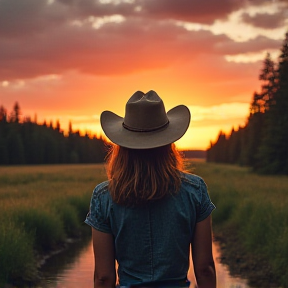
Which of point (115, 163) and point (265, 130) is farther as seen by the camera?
point (265, 130)

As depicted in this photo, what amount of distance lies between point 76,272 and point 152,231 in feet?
28.1

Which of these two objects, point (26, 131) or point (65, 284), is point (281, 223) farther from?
point (26, 131)

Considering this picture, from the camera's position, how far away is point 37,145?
82.1 m

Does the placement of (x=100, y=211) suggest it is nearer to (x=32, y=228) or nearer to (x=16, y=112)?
(x=32, y=228)

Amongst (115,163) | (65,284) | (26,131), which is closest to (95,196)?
(115,163)

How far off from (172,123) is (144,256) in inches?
26.5

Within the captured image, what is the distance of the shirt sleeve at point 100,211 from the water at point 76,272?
20.2 ft

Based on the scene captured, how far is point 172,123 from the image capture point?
9.32ft

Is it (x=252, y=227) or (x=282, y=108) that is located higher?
(x=282, y=108)

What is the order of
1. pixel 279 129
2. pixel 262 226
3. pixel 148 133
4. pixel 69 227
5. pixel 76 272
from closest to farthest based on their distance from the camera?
pixel 148 133 → pixel 76 272 → pixel 262 226 → pixel 69 227 → pixel 279 129

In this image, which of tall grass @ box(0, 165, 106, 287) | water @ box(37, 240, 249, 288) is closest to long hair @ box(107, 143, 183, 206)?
tall grass @ box(0, 165, 106, 287)

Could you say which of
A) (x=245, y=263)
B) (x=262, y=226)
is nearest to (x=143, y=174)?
(x=245, y=263)

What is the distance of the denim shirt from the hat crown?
1.07ft

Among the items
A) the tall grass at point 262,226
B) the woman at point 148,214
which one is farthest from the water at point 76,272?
the woman at point 148,214
